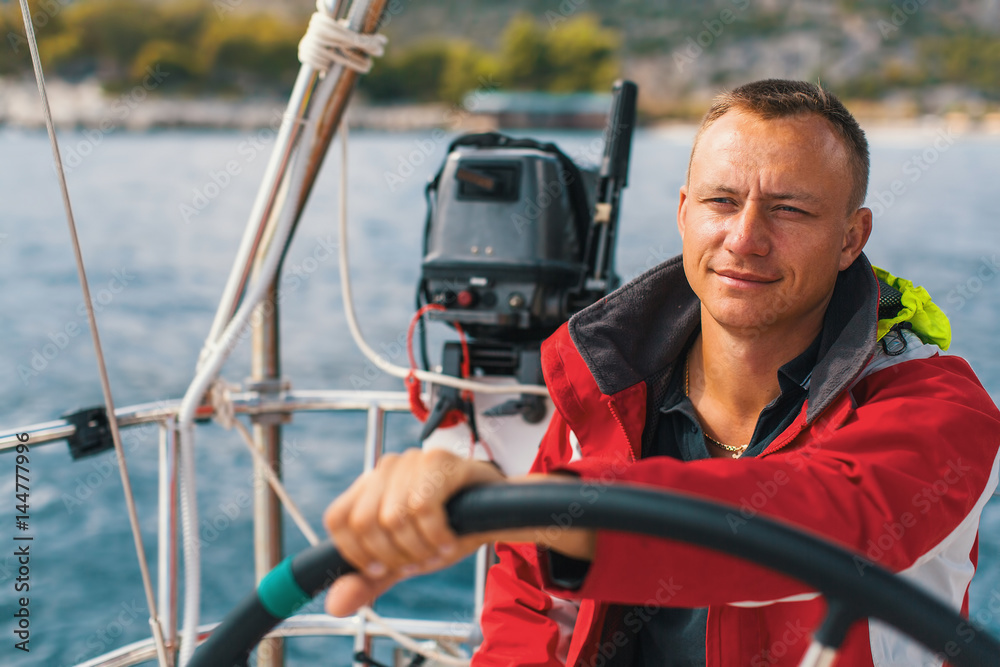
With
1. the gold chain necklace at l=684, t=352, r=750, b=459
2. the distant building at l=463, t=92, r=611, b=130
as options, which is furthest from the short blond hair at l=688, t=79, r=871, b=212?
the distant building at l=463, t=92, r=611, b=130

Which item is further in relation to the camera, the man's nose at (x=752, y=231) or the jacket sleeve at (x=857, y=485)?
the man's nose at (x=752, y=231)

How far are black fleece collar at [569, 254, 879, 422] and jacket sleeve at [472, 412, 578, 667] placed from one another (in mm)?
157

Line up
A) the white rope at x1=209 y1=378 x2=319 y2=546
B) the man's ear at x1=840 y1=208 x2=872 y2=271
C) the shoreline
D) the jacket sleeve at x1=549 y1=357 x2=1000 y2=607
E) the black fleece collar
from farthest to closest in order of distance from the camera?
the shoreline → the white rope at x1=209 y1=378 x2=319 y2=546 → the man's ear at x1=840 y1=208 x2=872 y2=271 → the black fleece collar → the jacket sleeve at x1=549 y1=357 x2=1000 y2=607

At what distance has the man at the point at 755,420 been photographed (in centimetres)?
73

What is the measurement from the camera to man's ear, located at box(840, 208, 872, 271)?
1.17 m

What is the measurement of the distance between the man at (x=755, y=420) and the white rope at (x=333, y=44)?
0.63 m

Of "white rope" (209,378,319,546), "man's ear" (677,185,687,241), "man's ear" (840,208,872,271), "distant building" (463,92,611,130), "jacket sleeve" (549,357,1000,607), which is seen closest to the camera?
"jacket sleeve" (549,357,1000,607)

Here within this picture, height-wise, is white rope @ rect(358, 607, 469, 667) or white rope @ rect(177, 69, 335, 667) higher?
white rope @ rect(177, 69, 335, 667)

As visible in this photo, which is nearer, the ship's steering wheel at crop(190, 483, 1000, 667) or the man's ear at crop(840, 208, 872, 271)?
the ship's steering wheel at crop(190, 483, 1000, 667)

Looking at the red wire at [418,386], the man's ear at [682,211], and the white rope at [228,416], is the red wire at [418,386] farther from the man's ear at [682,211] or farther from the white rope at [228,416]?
the man's ear at [682,211]

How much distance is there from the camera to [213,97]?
37562mm

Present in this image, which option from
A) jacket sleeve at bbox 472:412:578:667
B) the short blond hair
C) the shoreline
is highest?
the shoreline

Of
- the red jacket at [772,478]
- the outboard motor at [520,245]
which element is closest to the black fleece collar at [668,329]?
the red jacket at [772,478]

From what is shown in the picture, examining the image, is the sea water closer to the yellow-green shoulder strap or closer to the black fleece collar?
the black fleece collar
